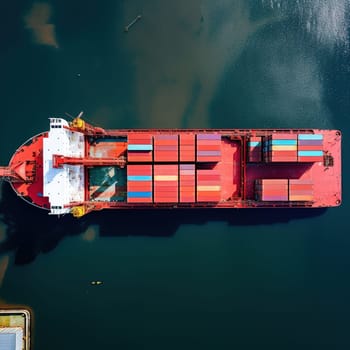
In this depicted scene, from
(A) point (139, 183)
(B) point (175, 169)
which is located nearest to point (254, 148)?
(B) point (175, 169)

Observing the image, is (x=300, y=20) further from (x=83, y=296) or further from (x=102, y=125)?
(x=83, y=296)

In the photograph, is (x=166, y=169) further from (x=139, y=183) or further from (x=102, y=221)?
(x=102, y=221)

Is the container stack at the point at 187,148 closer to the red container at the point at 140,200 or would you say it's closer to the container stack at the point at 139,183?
the container stack at the point at 139,183

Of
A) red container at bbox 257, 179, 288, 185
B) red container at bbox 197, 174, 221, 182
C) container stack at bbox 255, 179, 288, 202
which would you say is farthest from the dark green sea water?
red container at bbox 197, 174, 221, 182

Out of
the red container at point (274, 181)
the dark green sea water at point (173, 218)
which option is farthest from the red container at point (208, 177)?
the red container at point (274, 181)

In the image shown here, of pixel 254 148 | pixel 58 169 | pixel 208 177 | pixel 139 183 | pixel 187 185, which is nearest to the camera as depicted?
pixel 58 169

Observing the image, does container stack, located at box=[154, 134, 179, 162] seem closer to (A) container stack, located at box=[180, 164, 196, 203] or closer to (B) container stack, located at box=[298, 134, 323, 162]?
(A) container stack, located at box=[180, 164, 196, 203]

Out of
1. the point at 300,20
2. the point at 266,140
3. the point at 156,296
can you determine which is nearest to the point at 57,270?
the point at 156,296
